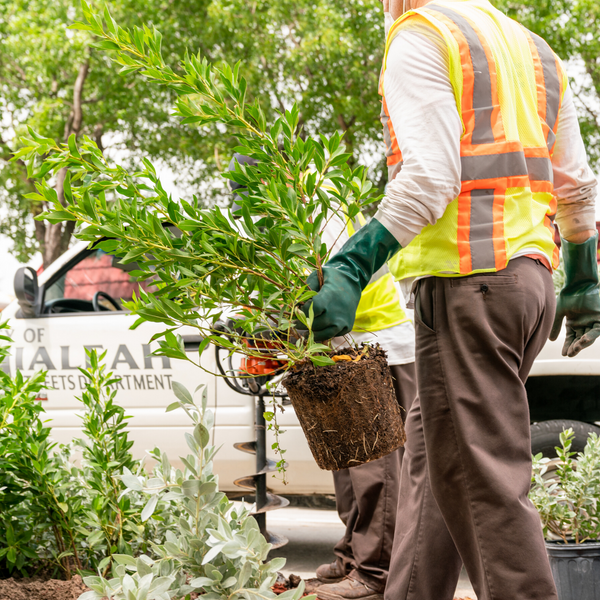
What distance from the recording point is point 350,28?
36.7 ft

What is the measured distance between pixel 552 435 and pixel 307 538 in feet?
6.21

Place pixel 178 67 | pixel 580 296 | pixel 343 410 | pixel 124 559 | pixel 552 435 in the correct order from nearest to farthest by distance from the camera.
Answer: pixel 124 559 → pixel 343 410 → pixel 580 296 → pixel 552 435 → pixel 178 67

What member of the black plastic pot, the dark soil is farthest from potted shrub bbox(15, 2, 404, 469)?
the black plastic pot

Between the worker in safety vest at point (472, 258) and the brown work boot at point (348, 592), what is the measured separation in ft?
4.47

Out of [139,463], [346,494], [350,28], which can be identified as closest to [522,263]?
[139,463]

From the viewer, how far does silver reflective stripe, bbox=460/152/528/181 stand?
155 centimetres

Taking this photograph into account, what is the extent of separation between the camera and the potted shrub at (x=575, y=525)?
8.08 feet

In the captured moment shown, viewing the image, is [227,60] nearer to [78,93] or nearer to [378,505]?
[78,93]

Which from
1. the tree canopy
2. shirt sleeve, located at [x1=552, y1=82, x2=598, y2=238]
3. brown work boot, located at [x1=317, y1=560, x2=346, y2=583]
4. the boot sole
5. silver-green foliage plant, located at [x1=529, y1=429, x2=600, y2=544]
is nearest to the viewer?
shirt sleeve, located at [x1=552, y1=82, x2=598, y2=238]

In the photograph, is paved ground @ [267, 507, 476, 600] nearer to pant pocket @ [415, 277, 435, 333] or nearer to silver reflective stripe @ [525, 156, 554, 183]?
pant pocket @ [415, 277, 435, 333]

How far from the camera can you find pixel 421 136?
1490mm

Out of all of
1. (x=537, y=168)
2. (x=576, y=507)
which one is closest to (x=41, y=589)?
(x=537, y=168)

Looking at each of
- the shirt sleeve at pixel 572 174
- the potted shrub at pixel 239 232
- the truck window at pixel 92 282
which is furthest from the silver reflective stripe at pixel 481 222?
the truck window at pixel 92 282

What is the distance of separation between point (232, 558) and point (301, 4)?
11.4m
